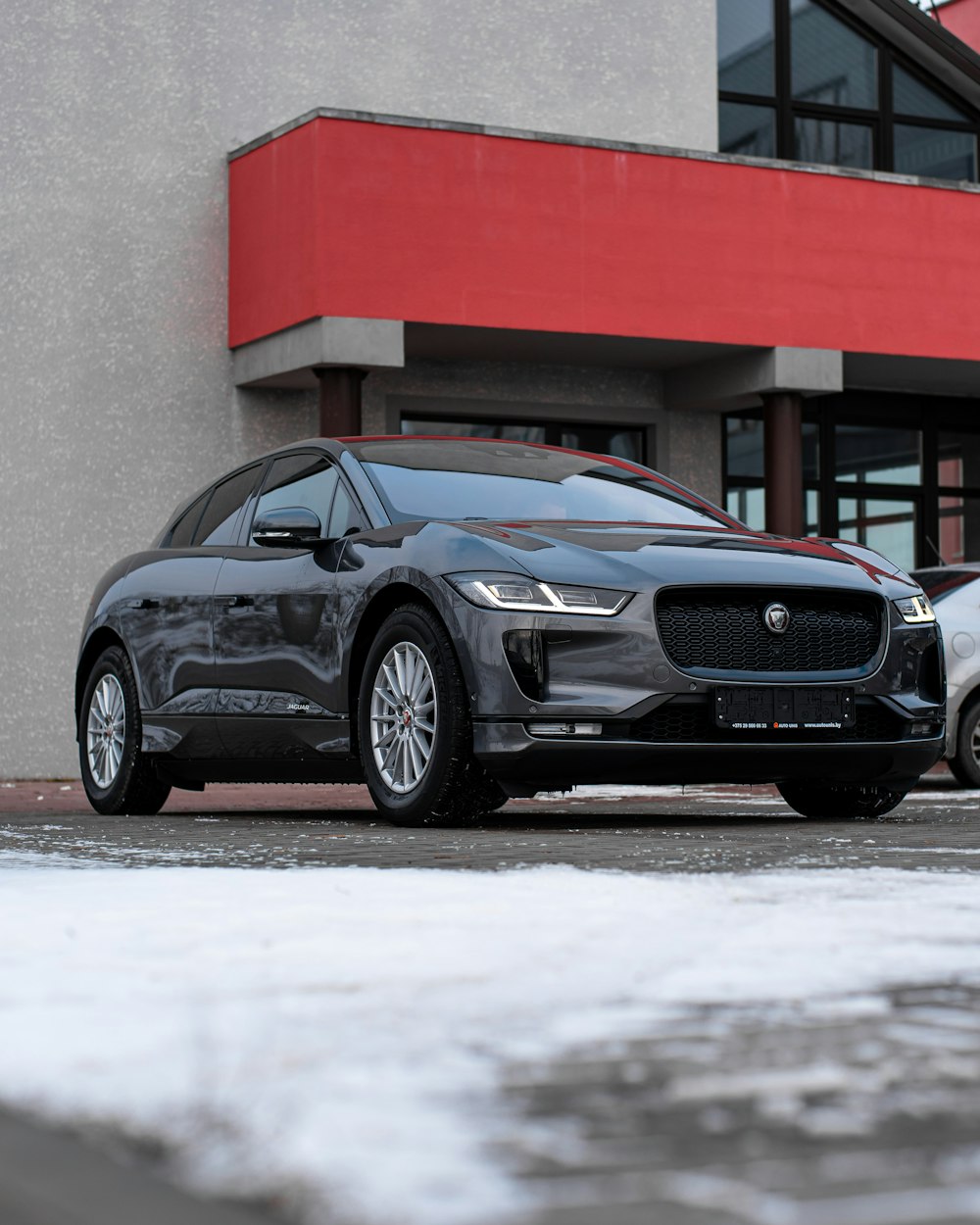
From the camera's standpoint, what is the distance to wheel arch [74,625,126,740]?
10.4 metres

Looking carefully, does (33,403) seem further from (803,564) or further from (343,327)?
(803,564)

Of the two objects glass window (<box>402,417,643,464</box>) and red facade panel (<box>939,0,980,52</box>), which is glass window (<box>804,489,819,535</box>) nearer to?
glass window (<box>402,417,643,464</box>)

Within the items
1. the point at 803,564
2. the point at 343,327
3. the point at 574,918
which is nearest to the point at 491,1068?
the point at 574,918

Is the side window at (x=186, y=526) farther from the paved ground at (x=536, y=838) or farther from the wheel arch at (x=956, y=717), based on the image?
the wheel arch at (x=956, y=717)

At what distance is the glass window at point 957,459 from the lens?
2216 centimetres

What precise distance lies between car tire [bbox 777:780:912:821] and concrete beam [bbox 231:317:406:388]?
8425mm

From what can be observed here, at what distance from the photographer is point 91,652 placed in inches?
421

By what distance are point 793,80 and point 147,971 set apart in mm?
20792

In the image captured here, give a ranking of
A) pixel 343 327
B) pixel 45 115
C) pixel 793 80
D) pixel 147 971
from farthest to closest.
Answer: pixel 793 80 < pixel 45 115 < pixel 343 327 < pixel 147 971

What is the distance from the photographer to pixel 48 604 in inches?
712

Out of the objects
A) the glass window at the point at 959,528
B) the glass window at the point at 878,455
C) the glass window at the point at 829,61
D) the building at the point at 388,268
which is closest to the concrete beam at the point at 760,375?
the building at the point at 388,268

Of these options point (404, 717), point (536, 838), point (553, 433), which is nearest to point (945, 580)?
point (553, 433)

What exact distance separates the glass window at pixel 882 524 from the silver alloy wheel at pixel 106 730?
40.5ft

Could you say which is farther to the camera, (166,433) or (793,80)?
(793,80)
